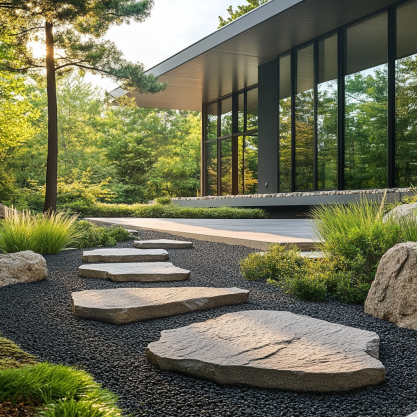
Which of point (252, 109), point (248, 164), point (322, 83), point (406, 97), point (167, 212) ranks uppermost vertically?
point (252, 109)

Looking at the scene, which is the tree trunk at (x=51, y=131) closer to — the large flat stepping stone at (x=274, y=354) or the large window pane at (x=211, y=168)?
the large flat stepping stone at (x=274, y=354)

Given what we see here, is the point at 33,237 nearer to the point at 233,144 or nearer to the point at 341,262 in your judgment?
the point at 341,262

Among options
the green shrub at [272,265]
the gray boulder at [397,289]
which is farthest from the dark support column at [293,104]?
the gray boulder at [397,289]

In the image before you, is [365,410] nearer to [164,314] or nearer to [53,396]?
[53,396]

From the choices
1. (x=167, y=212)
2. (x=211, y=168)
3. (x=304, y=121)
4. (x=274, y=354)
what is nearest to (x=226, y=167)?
(x=211, y=168)

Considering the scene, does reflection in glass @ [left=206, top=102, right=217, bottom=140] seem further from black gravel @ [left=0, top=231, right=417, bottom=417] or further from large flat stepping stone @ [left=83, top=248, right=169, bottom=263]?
black gravel @ [left=0, top=231, right=417, bottom=417]

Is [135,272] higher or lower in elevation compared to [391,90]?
lower

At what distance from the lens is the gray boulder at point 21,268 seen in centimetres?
363

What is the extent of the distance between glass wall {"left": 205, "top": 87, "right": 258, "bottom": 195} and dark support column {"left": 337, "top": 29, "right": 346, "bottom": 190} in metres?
5.07

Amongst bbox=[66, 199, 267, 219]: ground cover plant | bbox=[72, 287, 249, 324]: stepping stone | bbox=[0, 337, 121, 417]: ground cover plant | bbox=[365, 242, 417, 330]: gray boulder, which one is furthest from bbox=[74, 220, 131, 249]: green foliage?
bbox=[66, 199, 267, 219]: ground cover plant

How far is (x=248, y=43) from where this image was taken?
11.3 meters

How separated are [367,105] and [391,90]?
70cm

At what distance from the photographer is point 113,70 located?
1038 centimetres

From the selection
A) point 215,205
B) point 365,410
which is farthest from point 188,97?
point 365,410
